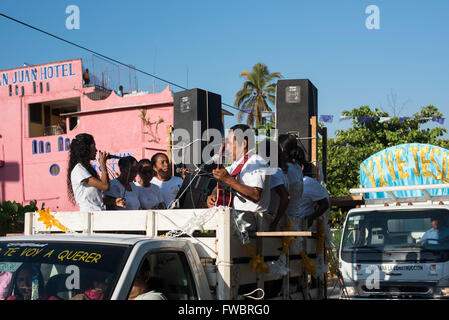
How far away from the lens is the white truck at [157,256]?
119 inches

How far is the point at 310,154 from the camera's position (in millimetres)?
7184

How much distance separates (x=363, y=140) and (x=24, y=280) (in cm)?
1787

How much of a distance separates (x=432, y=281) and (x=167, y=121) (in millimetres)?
15464

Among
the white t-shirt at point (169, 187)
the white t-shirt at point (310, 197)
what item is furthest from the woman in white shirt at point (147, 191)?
the white t-shirt at point (310, 197)

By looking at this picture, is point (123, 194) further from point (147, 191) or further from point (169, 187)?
point (169, 187)

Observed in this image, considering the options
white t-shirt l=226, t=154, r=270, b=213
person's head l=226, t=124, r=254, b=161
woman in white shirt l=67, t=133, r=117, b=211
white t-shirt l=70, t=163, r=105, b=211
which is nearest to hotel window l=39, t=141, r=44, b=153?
woman in white shirt l=67, t=133, r=117, b=211

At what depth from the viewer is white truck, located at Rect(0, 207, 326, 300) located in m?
3.02

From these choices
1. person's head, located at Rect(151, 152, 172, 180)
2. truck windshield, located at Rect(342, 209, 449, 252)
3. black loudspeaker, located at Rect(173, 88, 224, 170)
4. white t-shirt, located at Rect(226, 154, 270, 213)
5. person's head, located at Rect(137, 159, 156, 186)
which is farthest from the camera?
truck windshield, located at Rect(342, 209, 449, 252)

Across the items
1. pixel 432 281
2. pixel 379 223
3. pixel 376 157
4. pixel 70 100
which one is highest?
pixel 70 100

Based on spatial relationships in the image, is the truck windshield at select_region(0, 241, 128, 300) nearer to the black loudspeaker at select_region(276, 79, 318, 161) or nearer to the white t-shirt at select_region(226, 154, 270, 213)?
the white t-shirt at select_region(226, 154, 270, 213)

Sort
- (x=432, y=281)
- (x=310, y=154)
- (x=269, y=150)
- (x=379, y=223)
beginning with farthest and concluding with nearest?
(x=379, y=223)
(x=432, y=281)
(x=310, y=154)
(x=269, y=150)

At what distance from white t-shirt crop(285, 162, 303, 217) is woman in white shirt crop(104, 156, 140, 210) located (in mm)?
1587
